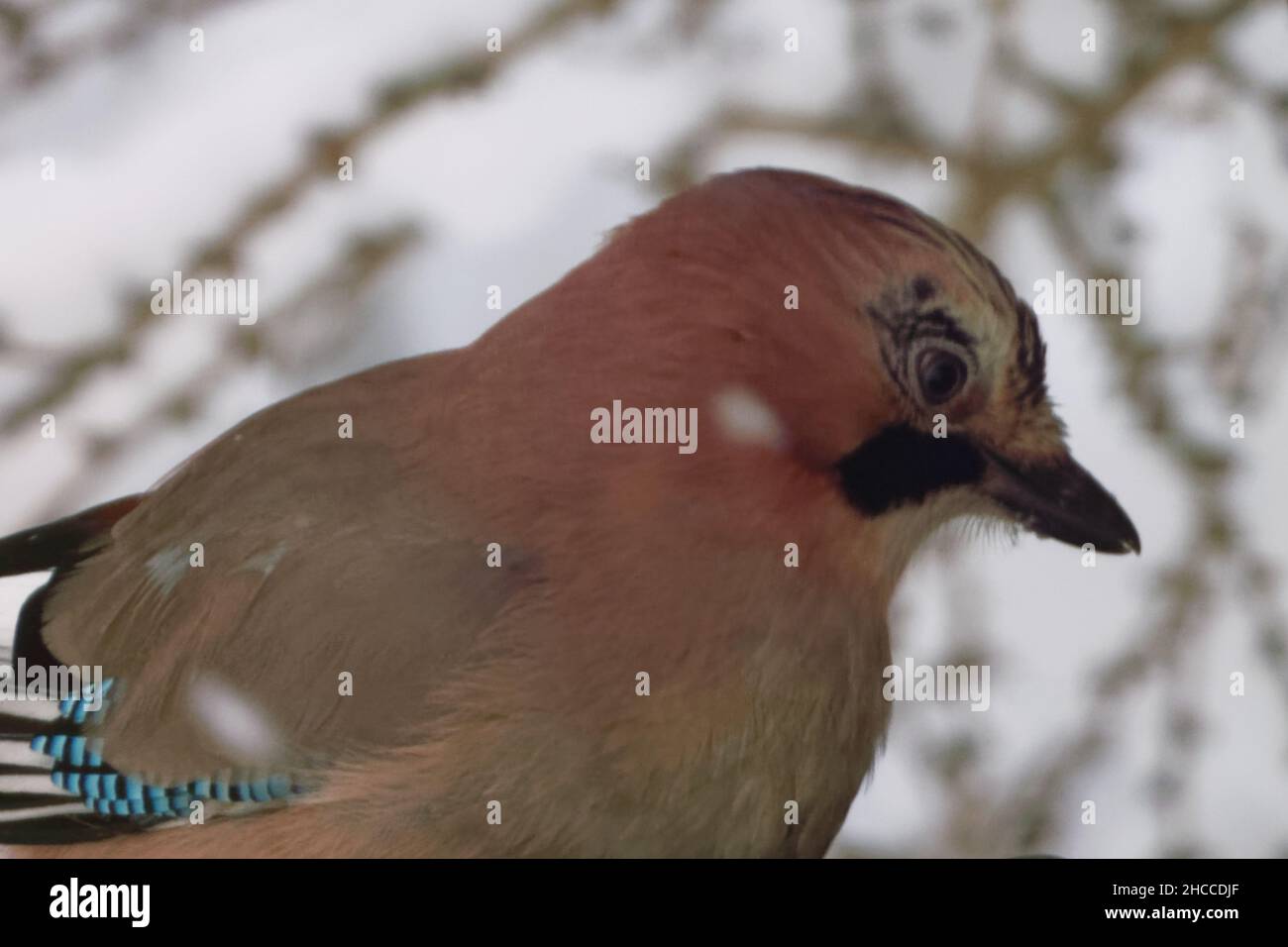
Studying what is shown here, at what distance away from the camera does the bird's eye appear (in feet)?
3.71

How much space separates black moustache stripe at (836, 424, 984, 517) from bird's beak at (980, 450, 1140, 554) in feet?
0.11

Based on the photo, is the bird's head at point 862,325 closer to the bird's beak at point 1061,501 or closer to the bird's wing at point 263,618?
the bird's beak at point 1061,501

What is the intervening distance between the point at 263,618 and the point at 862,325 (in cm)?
50

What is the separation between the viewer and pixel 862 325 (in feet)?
3.68

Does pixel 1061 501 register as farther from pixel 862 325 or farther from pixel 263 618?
pixel 263 618

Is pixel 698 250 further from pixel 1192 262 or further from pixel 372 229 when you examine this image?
pixel 1192 262

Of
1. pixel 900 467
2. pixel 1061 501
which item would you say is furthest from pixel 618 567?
pixel 1061 501

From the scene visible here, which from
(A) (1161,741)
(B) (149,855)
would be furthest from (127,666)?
(A) (1161,741)

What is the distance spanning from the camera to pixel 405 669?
3.64ft

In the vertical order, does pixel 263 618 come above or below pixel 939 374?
below

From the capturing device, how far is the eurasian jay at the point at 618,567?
3.55 ft

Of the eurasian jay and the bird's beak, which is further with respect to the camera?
the bird's beak

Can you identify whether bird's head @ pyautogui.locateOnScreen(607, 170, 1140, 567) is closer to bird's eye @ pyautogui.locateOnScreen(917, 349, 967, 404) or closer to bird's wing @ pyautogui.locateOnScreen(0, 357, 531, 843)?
bird's eye @ pyautogui.locateOnScreen(917, 349, 967, 404)

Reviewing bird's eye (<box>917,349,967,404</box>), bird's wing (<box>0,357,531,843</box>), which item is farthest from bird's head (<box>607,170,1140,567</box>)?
bird's wing (<box>0,357,531,843</box>)
